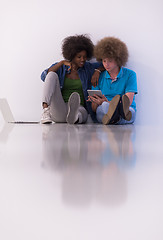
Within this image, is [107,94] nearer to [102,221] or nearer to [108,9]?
[108,9]

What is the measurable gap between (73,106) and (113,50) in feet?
3.09

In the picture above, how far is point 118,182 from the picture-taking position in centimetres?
44

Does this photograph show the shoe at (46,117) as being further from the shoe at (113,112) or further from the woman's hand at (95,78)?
the woman's hand at (95,78)

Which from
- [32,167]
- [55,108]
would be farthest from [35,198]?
[55,108]

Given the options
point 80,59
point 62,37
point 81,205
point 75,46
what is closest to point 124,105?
point 80,59

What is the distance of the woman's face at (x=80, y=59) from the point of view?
11.3ft

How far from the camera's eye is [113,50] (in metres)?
3.27

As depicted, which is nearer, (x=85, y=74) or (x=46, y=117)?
(x=46, y=117)

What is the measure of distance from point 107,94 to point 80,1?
1.24 m

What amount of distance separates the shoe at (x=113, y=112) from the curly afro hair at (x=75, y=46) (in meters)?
1.00

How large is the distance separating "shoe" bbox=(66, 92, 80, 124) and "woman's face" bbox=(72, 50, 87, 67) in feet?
2.73

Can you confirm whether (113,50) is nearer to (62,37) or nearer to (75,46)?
(75,46)

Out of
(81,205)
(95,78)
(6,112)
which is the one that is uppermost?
(81,205)

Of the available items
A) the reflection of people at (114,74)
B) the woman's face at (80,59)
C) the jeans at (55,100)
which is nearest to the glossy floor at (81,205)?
the jeans at (55,100)
